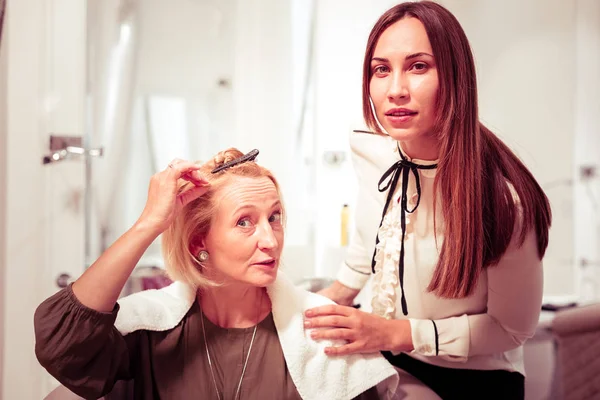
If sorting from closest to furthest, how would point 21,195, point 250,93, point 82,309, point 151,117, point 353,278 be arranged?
point 82,309, point 353,278, point 21,195, point 151,117, point 250,93

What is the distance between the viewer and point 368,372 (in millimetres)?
1160

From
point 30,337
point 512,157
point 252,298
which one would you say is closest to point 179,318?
point 252,298

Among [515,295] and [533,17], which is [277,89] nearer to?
[515,295]

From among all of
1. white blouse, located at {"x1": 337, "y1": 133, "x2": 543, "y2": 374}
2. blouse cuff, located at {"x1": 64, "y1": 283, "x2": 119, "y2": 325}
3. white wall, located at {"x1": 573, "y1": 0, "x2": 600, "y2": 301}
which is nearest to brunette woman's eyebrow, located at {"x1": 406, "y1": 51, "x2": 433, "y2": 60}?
white blouse, located at {"x1": 337, "y1": 133, "x2": 543, "y2": 374}

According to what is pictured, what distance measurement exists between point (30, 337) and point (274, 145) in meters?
0.92

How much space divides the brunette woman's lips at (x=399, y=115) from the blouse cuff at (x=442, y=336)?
429mm

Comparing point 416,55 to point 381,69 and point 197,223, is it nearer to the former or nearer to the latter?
point 381,69

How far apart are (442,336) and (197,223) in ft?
1.87

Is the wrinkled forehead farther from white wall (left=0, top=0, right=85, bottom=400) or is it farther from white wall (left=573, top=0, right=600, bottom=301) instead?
white wall (left=573, top=0, right=600, bottom=301)

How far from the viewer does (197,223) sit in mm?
1145

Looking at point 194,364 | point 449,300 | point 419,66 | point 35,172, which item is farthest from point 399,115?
point 35,172

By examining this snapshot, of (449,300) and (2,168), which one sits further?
(2,168)

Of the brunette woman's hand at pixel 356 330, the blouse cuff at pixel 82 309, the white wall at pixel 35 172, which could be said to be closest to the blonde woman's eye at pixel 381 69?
the brunette woman's hand at pixel 356 330

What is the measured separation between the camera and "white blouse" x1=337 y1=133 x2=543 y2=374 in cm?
118
